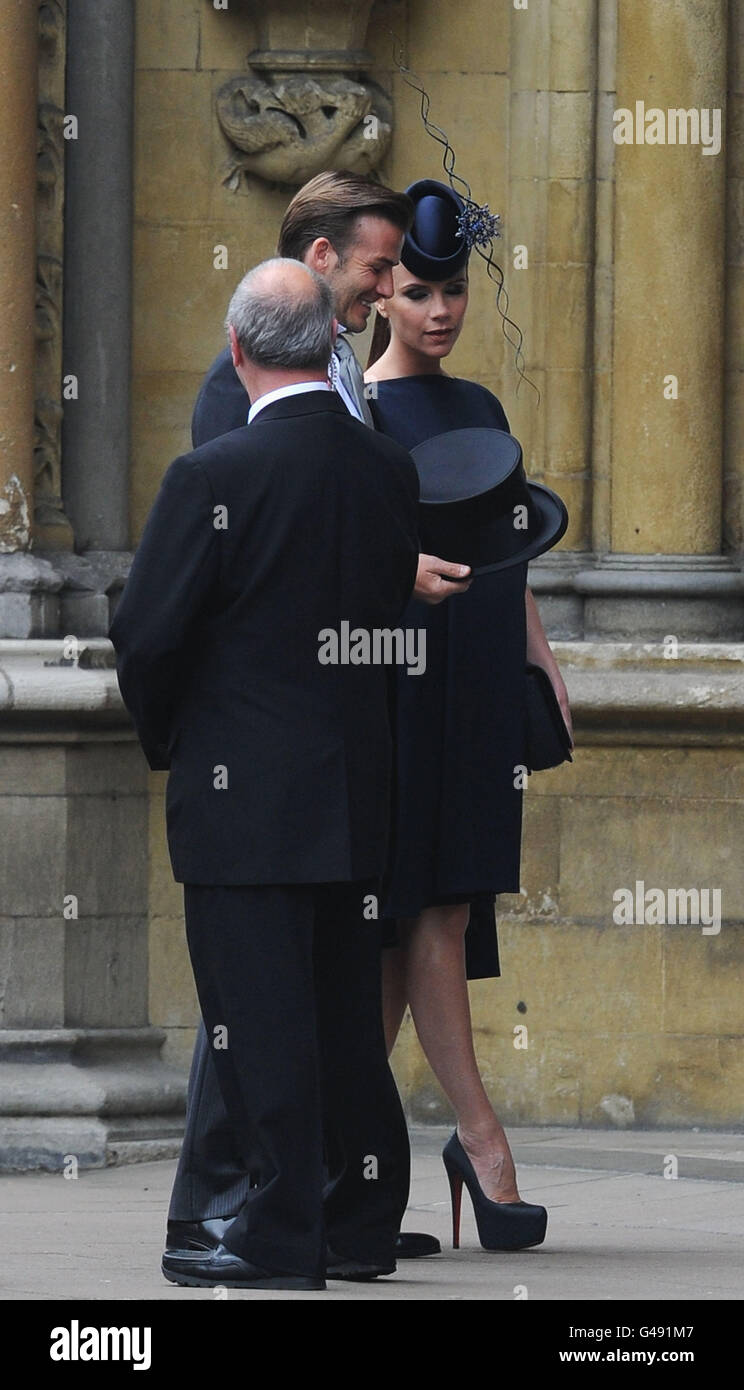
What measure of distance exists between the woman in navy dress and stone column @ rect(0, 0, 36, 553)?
1540 mm

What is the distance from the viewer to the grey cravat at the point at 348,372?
471 cm

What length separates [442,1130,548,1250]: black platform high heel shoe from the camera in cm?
495

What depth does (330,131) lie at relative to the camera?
6996 millimetres

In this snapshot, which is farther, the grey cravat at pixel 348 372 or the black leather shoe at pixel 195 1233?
the grey cravat at pixel 348 372

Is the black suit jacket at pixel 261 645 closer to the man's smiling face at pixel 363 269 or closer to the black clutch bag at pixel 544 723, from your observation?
the man's smiling face at pixel 363 269

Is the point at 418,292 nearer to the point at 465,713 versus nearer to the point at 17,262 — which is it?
the point at 465,713

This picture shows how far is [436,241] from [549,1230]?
6.08ft

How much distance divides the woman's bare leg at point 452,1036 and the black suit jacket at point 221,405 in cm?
97

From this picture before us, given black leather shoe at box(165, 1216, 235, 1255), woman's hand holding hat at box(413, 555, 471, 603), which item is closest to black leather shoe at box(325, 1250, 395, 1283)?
black leather shoe at box(165, 1216, 235, 1255)

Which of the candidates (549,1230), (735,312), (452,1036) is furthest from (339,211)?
(735,312)

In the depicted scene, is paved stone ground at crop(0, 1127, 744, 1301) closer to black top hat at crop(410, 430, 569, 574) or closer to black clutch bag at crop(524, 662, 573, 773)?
black clutch bag at crop(524, 662, 573, 773)

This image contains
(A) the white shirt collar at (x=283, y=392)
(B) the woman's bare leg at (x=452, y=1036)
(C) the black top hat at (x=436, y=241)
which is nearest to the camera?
(A) the white shirt collar at (x=283, y=392)

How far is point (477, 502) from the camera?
475cm

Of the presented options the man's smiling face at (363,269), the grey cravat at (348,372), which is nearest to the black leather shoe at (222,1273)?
the grey cravat at (348,372)
